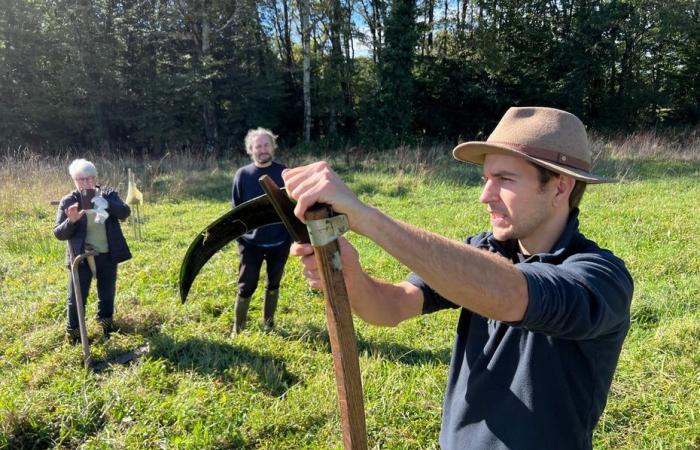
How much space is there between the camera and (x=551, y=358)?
131 centimetres

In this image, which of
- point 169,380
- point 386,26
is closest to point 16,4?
point 386,26

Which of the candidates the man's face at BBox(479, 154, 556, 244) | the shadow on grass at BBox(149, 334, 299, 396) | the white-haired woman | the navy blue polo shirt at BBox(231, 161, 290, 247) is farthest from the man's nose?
the white-haired woman

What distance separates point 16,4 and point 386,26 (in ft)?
53.1

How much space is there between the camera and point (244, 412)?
10.9 feet

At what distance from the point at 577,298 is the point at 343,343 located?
1.88 feet

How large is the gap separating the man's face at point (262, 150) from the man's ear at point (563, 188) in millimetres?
3282

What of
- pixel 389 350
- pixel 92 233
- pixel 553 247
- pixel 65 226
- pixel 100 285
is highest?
pixel 553 247

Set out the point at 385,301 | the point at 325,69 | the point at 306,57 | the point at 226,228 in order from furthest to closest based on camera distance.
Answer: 1. the point at 325,69
2. the point at 306,57
3. the point at 385,301
4. the point at 226,228

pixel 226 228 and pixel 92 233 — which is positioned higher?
pixel 226 228

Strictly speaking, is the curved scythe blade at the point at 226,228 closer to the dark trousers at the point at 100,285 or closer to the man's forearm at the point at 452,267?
the man's forearm at the point at 452,267

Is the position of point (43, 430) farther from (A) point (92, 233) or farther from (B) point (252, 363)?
(A) point (92, 233)

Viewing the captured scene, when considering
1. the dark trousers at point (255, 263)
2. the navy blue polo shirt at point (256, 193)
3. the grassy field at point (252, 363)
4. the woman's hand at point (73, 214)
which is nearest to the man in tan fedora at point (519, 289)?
the grassy field at point (252, 363)

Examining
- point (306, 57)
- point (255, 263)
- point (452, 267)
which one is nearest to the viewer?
point (452, 267)

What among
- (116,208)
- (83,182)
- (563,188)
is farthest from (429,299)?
(83,182)
